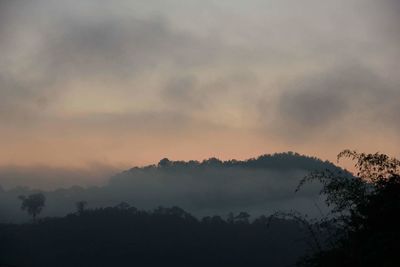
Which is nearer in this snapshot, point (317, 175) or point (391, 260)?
point (391, 260)

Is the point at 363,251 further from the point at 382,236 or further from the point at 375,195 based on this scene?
the point at 375,195

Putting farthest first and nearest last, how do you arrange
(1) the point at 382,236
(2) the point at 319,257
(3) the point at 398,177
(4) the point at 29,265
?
(4) the point at 29,265 → (3) the point at 398,177 → (2) the point at 319,257 → (1) the point at 382,236

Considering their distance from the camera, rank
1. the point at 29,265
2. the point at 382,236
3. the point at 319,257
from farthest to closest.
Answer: the point at 29,265 → the point at 319,257 → the point at 382,236

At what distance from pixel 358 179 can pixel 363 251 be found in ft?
12.8

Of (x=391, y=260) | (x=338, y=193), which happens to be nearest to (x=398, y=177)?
(x=338, y=193)

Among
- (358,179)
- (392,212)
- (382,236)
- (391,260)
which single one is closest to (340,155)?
(358,179)

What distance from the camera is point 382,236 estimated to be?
20609 millimetres

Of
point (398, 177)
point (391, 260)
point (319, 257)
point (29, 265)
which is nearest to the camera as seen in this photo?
point (391, 260)

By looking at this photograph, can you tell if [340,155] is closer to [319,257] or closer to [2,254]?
[319,257]

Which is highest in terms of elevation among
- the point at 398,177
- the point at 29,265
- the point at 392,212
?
the point at 398,177

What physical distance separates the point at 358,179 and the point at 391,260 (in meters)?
5.37

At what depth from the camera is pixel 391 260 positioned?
19.0 metres

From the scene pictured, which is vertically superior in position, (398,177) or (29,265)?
(398,177)

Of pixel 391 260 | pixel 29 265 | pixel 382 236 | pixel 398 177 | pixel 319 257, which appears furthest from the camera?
pixel 29 265
